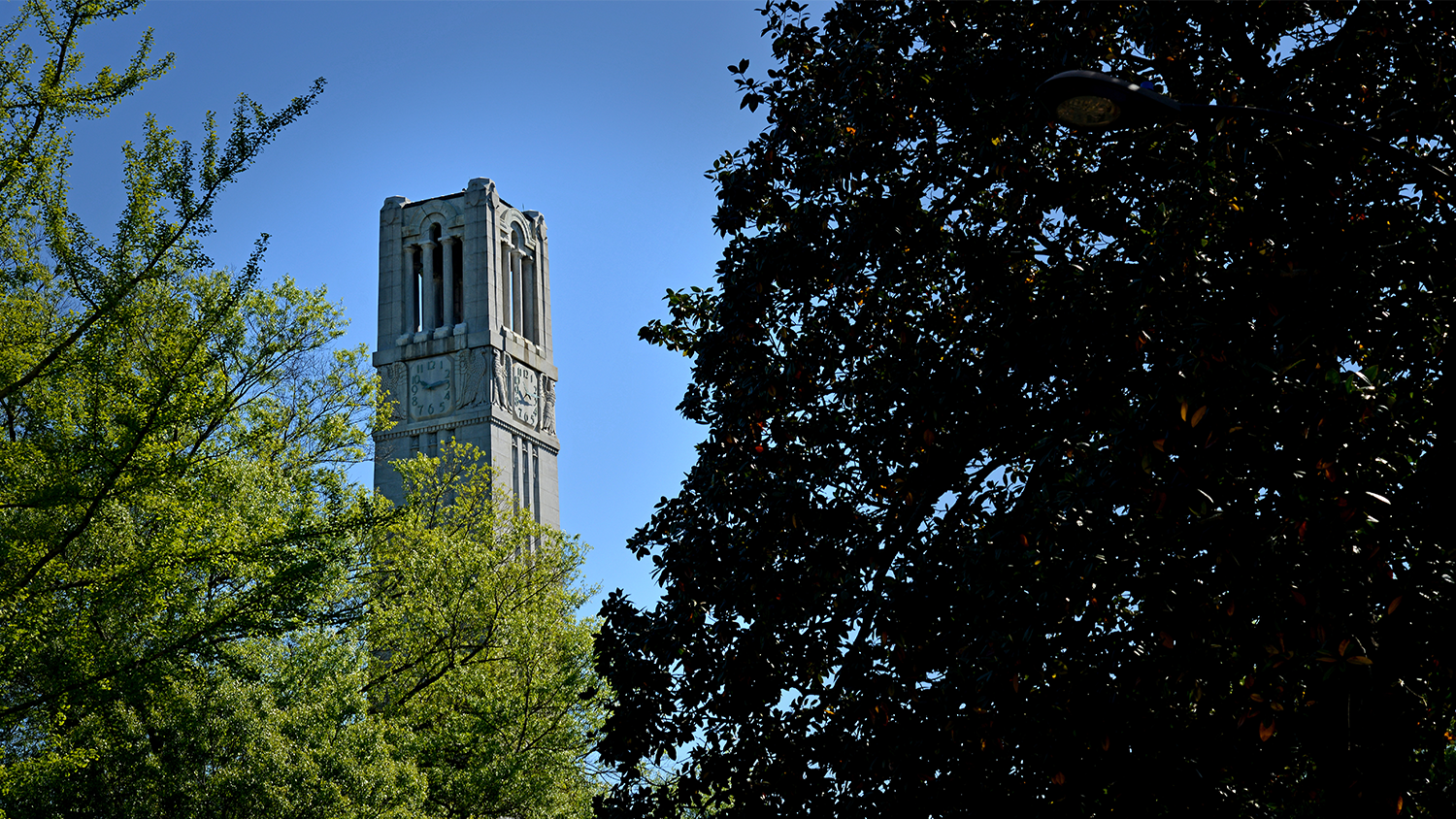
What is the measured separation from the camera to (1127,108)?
6.43 metres

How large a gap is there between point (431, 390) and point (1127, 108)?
40.0m

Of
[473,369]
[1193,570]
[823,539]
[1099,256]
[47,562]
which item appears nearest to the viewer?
[1193,570]

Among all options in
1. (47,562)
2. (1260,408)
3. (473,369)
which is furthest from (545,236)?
(1260,408)

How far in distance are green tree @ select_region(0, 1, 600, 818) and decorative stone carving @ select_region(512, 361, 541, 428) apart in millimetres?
22930

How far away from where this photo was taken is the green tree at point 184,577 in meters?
13.5

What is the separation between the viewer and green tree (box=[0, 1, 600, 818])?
13500 mm

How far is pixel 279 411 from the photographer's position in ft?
74.2

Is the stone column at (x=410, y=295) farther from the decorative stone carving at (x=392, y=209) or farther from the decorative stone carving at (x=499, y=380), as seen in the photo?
the decorative stone carving at (x=499, y=380)

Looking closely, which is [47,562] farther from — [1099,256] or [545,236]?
[545,236]

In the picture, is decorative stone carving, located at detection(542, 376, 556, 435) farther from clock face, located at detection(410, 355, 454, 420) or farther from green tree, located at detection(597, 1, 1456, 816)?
green tree, located at detection(597, 1, 1456, 816)

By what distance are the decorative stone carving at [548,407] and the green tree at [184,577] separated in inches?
968

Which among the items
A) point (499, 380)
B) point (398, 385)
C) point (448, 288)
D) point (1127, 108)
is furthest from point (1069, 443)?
point (448, 288)

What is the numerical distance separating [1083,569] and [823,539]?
2.56 meters

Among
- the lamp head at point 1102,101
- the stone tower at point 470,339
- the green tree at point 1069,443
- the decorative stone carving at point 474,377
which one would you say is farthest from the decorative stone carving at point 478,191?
the lamp head at point 1102,101
